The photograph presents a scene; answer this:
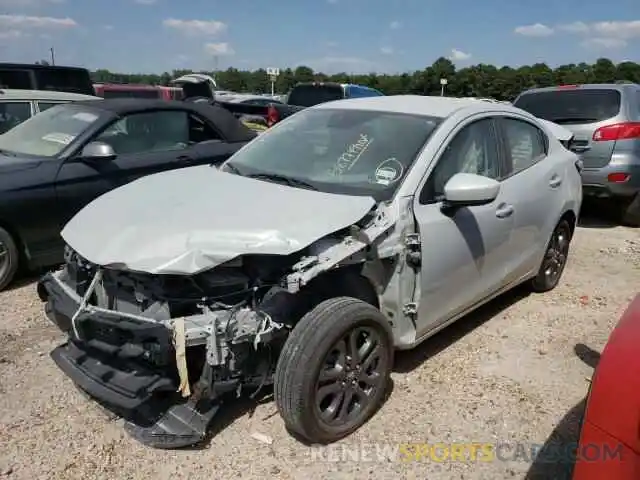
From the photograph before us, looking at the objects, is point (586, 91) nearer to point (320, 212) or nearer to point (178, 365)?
point (320, 212)

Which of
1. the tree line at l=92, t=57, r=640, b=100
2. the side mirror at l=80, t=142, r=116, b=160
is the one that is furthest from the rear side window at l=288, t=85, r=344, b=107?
the tree line at l=92, t=57, r=640, b=100

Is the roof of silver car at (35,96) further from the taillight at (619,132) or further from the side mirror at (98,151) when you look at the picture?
the taillight at (619,132)

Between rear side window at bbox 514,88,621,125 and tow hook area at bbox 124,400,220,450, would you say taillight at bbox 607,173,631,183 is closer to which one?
rear side window at bbox 514,88,621,125

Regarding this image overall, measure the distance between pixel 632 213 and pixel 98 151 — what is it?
6488mm

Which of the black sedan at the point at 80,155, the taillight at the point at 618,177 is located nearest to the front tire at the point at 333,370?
the black sedan at the point at 80,155

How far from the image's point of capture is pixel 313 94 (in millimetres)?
13758

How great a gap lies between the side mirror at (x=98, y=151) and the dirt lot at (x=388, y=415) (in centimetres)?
A: 132

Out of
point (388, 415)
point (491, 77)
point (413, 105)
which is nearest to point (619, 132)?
point (413, 105)

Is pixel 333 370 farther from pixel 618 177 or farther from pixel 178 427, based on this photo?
pixel 618 177

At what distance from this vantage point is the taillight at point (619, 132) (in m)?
6.64

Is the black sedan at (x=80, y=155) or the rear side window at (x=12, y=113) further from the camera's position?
the rear side window at (x=12, y=113)

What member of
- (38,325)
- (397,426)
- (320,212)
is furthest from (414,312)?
(38,325)

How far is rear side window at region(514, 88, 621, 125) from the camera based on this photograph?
688cm

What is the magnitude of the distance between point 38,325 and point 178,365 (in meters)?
2.12
